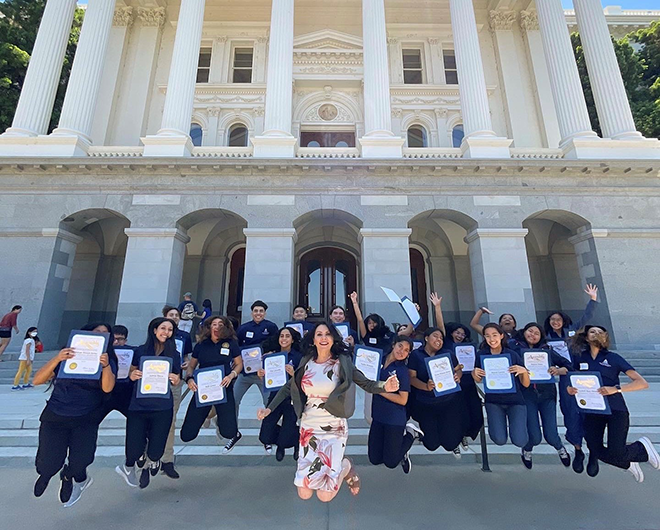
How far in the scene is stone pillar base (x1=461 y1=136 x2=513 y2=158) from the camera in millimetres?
14812

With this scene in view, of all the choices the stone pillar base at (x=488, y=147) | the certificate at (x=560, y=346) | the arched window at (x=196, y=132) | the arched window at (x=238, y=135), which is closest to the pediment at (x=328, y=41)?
the arched window at (x=238, y=135)

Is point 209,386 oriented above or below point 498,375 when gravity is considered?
below

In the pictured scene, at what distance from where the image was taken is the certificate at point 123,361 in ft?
15.6

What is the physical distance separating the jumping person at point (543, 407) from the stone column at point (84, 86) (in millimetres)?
16570

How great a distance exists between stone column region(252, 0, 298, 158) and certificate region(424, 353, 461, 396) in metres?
11.8

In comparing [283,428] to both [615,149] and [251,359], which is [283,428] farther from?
[615,149]

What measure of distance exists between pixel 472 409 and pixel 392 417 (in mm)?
1484

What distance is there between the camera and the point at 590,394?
4.55m

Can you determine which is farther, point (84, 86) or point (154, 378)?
point (84, 86)

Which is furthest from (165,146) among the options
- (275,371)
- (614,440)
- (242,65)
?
(614,440)

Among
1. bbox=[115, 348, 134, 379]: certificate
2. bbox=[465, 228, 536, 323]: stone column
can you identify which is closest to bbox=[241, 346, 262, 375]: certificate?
bbox=[115, 348, 134, 379]: certificate

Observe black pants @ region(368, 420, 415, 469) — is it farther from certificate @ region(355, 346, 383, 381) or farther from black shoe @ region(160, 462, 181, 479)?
black shoe @ region(160, 462, 181, 479)

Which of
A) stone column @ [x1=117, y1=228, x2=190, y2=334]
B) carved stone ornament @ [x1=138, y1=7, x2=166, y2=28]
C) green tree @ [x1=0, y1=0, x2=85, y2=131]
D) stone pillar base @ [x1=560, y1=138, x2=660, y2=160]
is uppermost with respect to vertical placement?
carved stone ornament @ [x1=138, y1=7, x2=166, y2=28]

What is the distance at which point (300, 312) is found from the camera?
789cm
